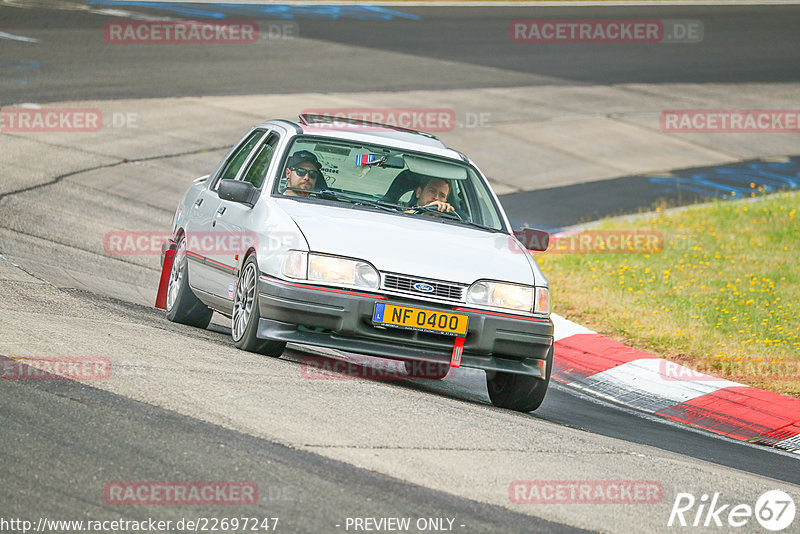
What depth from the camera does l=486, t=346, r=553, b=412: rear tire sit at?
7.94m

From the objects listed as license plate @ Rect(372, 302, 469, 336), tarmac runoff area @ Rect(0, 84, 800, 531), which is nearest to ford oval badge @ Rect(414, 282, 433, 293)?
license plate @ Rect(372, 302, 469, 336)

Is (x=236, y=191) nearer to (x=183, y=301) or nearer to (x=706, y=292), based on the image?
(x=183, y=301)

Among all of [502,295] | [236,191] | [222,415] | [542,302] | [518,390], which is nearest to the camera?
[222,415]

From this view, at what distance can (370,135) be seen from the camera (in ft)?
29.7

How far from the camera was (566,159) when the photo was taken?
67.3ft

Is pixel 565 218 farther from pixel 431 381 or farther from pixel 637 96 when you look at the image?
pixel 637 96

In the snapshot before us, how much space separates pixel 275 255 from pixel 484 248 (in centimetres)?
139

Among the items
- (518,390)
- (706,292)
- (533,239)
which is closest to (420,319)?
(518,390)

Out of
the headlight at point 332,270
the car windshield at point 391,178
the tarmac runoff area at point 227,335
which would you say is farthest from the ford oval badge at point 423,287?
the car windshield at point 391,178

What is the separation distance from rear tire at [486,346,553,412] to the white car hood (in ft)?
2.28

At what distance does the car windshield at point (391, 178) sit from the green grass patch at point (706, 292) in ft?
9.05

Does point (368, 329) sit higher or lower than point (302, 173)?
lower

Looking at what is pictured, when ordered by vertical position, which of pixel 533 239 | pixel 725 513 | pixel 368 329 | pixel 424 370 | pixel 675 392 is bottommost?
pixel 675 392

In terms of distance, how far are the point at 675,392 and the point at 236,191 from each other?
12.5 ft
